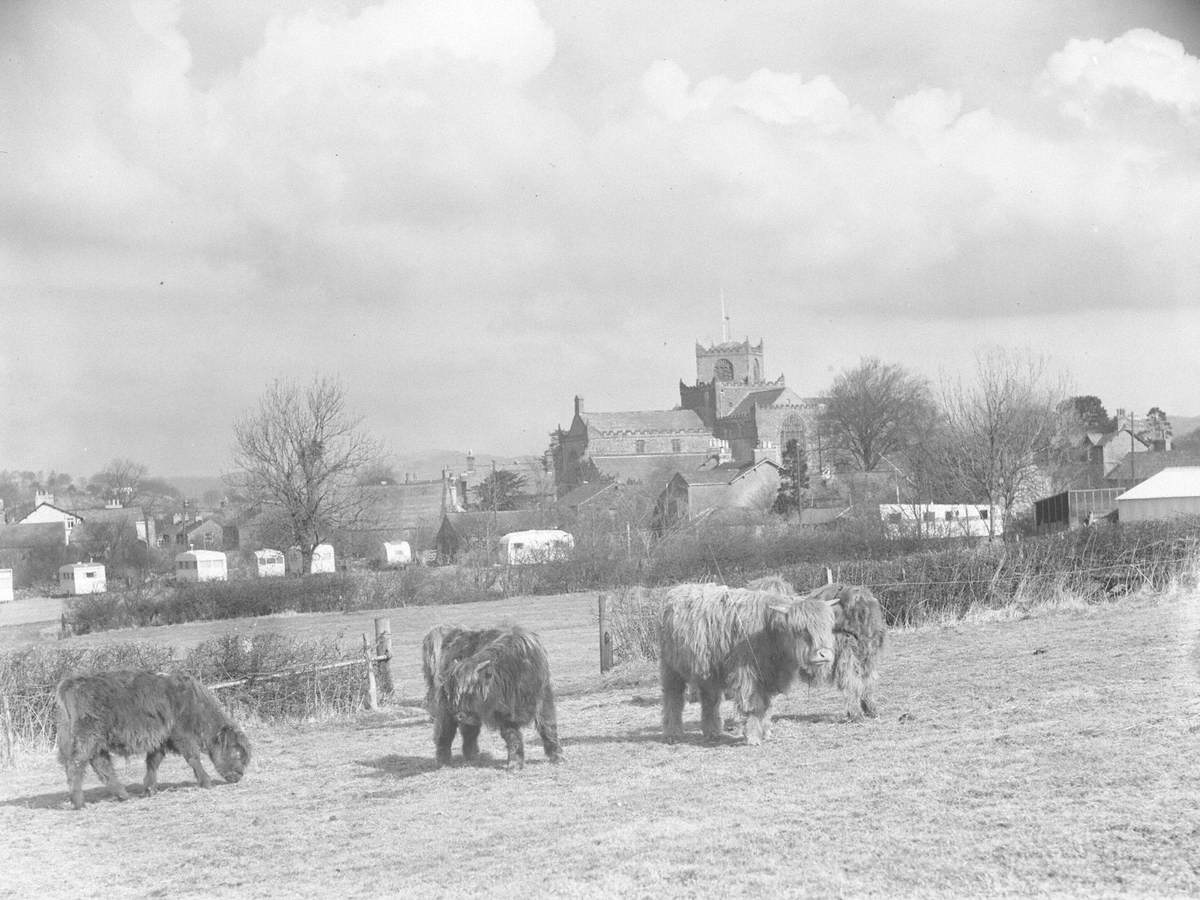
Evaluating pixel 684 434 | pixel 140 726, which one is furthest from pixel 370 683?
pixel 684 434

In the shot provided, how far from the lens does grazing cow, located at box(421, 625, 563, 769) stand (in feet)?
35.2

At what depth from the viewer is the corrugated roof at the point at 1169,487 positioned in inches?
1423

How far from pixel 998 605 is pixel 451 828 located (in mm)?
15405

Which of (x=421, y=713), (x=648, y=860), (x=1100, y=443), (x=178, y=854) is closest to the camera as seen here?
(x=648, y=860)

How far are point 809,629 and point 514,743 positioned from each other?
2.68 metres

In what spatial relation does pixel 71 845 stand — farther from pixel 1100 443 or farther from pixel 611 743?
pixel 1100 443

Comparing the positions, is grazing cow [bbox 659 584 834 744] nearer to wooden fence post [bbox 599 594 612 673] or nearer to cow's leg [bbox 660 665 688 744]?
cow's leg [bbox 660 665 688 744]

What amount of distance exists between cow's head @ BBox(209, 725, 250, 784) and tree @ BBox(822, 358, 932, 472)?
80.8 meters

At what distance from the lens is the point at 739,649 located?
11.5m

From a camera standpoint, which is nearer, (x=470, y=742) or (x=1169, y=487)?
(x=470, y=742)

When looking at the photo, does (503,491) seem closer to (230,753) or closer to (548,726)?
(230,753)

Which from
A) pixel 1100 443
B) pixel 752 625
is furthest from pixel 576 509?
pixel 752 625

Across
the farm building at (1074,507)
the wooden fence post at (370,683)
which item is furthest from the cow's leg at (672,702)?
the farm building at (1074,507)

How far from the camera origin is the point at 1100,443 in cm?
8800
